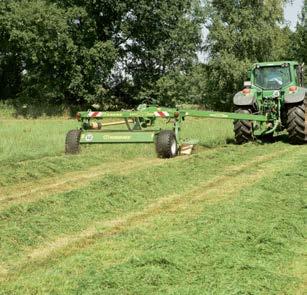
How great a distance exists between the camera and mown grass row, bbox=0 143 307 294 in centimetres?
354

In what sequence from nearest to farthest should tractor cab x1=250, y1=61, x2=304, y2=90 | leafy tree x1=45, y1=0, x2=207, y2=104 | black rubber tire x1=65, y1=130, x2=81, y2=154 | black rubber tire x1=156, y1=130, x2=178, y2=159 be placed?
black rubber tire x1=156, y1=130, x2=178, y2=159 < black rubber tire x1=65, y1=130, x2=81, y2=154 < tractor cab x1=250, y1=61, x2=304, y2=90 < leafy tree x1=45, y1=0, x2=207, y2=104

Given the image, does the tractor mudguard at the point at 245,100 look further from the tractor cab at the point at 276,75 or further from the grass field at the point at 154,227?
the grass field at the point at 154,227

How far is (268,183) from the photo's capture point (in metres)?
6.86

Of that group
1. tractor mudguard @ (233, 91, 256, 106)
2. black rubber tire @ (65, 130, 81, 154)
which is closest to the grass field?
black rubber tire @ (65, 130, 81, 154)

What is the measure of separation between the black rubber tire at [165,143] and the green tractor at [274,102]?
2.69 metres

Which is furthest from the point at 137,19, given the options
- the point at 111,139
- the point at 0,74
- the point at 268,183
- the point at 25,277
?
the point at 25,277

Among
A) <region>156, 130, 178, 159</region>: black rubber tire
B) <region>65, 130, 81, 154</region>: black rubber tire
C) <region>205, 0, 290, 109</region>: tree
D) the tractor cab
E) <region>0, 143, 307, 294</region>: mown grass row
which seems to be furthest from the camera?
<region>205, 0, 290, 109</region>: tree

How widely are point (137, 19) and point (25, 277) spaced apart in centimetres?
2556

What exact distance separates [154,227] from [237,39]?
25994 millimetres

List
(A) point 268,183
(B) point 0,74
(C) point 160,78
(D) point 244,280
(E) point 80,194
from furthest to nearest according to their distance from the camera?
(B) point 0,74, (C) point 160,78, (A) point 268,183, (E) point 80,194, (D) point 244,280

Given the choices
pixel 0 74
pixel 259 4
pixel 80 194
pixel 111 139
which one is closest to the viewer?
pixel 80 194

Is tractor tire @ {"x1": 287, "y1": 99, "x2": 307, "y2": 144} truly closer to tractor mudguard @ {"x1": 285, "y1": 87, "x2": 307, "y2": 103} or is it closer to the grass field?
tractor mudguard @ {"x1": 285, "y1": 87, "x2": 307, "y2": 103}

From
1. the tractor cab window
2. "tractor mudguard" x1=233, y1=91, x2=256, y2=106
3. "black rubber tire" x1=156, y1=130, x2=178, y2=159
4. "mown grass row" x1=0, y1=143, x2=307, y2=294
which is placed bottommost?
"mown grass row" x1=0, y1=143, x2=307, y2=294

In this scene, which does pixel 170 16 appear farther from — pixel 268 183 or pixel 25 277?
pixel 25 277
